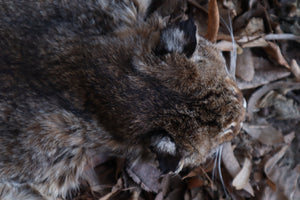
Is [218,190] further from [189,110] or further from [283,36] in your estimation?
[283,36]

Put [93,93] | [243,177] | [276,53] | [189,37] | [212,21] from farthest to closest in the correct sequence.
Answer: [276,53] < [243,177] < [212,21] < [93,93] < [189,37]

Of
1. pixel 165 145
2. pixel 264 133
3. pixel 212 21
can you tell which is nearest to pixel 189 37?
pixel 212 21

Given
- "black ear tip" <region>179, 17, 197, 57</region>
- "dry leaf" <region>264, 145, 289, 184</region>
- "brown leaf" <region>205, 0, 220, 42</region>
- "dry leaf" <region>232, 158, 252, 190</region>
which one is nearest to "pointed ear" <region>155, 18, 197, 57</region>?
"black ear tip" <region>179, 17, 197, 57</region>

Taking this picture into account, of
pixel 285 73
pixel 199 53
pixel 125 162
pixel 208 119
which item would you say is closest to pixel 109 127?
pixel 125 162

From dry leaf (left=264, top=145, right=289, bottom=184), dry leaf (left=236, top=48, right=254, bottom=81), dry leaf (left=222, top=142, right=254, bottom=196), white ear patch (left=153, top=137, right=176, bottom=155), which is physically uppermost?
dry leaf (left=236, top=48, right=254, bottom=81)

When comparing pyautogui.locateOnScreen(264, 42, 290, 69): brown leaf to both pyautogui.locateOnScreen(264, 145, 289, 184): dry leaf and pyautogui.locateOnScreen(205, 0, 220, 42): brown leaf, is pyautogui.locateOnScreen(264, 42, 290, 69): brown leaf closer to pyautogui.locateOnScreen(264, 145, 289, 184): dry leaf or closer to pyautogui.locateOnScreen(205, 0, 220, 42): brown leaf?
pyautogui.locateOnScreen(205, 0, 220, 42): brown leaf

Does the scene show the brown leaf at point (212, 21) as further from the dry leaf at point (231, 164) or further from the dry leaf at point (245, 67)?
the dry leaf at point (231, 164)

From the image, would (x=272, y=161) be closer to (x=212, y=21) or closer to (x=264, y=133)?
(x=264, y=133)
